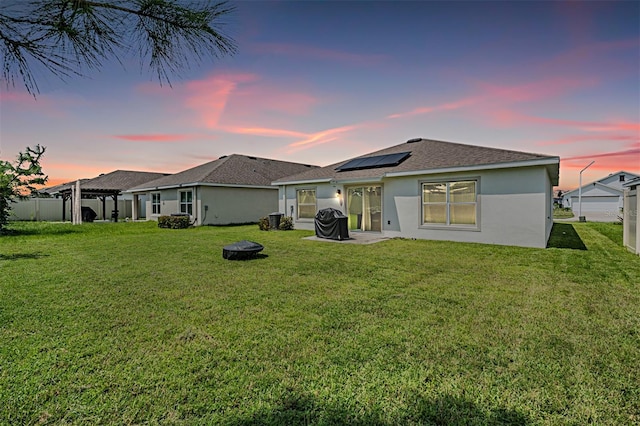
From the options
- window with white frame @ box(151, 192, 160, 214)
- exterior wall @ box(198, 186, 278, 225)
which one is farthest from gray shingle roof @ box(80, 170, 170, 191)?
exterior wall @ box(198, 186, 278, 225)

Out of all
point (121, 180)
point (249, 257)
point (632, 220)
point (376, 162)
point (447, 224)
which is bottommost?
point (249, 257)

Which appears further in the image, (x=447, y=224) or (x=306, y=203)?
(x=306, y=203)

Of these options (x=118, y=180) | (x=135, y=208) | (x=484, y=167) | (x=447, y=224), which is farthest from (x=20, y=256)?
(x=118, y=180)

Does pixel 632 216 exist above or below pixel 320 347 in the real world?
above

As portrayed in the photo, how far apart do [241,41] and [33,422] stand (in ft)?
11.1

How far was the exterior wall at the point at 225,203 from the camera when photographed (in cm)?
1869

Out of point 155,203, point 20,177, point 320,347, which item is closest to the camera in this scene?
point 320,347

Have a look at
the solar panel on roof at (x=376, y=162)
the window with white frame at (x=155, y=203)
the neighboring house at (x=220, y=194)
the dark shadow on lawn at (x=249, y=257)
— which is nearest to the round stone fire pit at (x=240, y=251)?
the dark shadow on lawn at (x=249, y=257)

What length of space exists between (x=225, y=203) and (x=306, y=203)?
21.3 feet

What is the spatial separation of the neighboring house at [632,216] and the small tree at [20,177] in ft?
74.9

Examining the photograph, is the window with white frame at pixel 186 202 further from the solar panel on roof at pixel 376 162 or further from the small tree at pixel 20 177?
the solar panel on roof at pixel 376 162

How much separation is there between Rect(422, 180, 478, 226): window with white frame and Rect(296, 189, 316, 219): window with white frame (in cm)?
567

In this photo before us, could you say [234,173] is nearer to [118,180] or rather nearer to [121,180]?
[121,180]

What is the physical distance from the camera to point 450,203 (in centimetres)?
1126
